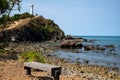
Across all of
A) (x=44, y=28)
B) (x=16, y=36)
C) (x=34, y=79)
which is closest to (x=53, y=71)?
(x=34, y=79)

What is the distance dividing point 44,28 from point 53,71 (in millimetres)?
85065

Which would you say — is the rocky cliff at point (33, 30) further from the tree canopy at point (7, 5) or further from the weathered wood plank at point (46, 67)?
the weathered wood plank at point (46, 67)

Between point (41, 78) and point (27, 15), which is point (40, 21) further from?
point (41, 78)

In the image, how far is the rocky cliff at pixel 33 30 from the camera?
88.6 meters

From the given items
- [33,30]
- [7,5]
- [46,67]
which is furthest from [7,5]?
[33,30]

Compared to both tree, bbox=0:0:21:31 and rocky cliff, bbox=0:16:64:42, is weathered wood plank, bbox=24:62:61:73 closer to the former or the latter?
tree, bbox=0:0:21:31

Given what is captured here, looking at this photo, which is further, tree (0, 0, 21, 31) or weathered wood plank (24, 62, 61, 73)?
tree (0, 0, 21, 31)

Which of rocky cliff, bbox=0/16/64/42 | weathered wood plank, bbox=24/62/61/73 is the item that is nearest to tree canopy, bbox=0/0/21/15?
weathered wood plank, bbox=24/62/61/73

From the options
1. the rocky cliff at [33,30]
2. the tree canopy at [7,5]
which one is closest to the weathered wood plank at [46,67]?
the tree canopy at [7,5]

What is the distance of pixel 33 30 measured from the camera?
9531cm

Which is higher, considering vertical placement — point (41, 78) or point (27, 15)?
point (27, 15)

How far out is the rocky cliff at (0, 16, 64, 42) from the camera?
291 feet

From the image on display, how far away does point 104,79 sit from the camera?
21.9m

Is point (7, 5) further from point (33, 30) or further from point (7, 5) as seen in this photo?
point (33, 30)
